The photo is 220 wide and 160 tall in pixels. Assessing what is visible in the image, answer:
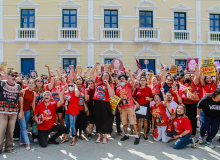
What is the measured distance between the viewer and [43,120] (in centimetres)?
481

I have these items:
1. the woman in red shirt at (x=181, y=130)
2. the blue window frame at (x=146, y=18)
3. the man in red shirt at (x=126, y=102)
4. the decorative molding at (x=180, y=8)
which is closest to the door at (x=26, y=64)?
the blue window frame at (x=146, y=18)

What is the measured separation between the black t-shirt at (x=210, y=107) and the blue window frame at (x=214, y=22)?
11.5 meters

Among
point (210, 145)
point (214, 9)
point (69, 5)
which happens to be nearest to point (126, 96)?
point (210, 145)

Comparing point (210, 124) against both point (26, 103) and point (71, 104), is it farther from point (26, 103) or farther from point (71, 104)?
point (26, 103)

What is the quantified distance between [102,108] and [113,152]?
1.20 meters

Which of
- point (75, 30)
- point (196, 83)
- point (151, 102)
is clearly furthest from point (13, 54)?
point (196, 83)

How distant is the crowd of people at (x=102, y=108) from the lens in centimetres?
444

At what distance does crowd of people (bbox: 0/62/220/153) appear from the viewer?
4441 mm

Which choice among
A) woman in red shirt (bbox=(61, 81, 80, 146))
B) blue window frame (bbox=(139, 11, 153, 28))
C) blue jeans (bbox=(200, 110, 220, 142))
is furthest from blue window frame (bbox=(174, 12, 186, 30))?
woman in red shirt (bbox=(61, 81, 80, 146))

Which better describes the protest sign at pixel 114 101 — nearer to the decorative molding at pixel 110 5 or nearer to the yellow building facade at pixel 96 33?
the yellow building facade at pixel 96 33

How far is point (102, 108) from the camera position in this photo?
5129 mm

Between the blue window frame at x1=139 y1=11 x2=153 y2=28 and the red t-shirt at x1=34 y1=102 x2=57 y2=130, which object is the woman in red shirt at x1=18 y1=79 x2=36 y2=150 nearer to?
the red t-shirt at x1=34 y1=102 x2=57 y2=130

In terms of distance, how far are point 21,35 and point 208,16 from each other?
13510 millimetres

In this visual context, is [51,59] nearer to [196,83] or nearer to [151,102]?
[151,102]
